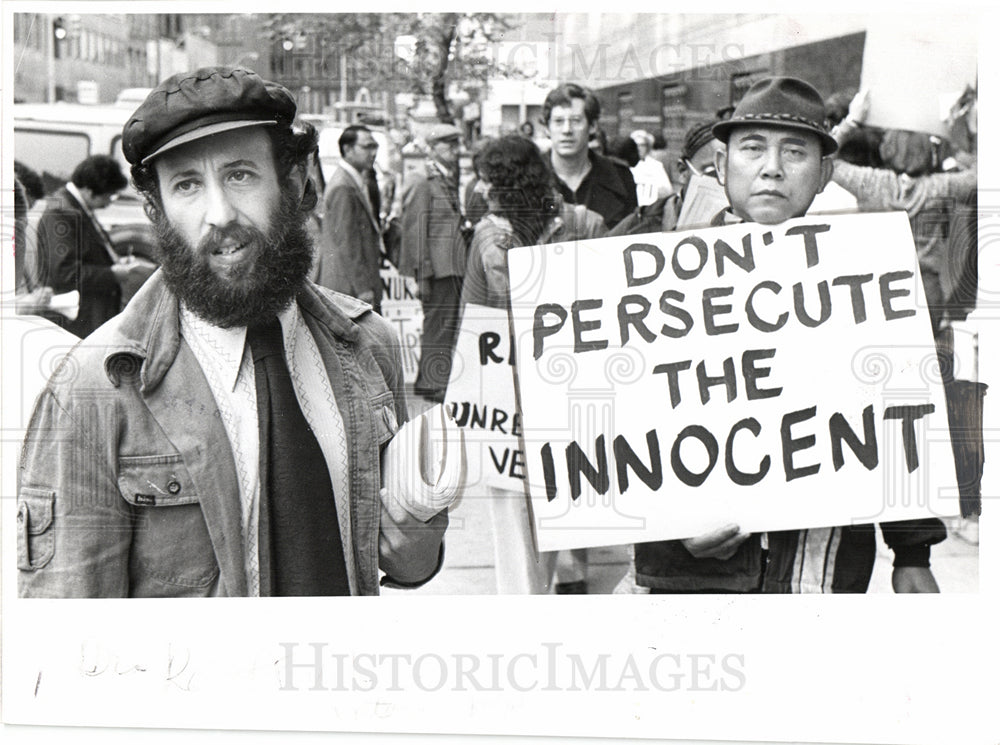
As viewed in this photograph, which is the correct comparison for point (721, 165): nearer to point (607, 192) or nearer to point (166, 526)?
point (607, 192)

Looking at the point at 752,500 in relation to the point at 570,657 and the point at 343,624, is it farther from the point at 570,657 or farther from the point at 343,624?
the point at 343,624

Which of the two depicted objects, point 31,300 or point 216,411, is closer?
point 216,411

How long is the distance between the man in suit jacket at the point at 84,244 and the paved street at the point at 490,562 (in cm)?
108

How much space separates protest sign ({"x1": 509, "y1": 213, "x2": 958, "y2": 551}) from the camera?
14.1 feet

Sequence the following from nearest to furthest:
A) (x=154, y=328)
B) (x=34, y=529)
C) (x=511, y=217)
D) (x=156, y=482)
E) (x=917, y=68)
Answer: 1. (x=156, y=482)
2. (x=154, y=328)
3. (x=34, y=529)
4. (x=917, y=68)
5. (x=511, y=217)

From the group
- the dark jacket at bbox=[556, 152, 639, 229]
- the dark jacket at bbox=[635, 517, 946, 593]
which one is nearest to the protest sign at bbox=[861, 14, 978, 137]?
the dark jacket at bbox=[556, 152, 639, 229]

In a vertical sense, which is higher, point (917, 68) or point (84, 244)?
point (917, 68)

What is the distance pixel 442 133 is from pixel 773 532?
5.72 ft

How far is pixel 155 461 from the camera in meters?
4.05

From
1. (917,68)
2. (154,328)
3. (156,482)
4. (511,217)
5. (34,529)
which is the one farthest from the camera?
(511,217)

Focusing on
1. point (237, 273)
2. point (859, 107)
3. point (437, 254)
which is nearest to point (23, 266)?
point (237, 273)

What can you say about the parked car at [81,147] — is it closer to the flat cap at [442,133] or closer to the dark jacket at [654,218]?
the flat cap at [442,133]

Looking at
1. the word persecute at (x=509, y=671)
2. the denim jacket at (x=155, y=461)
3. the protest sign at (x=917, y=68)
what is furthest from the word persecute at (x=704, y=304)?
the word persecute at (x=509, y=671)

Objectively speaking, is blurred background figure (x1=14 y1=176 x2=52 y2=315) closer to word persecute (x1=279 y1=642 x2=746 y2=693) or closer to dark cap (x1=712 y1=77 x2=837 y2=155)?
word persecute (x1=279 y1=642 x2=746 y2=693)
